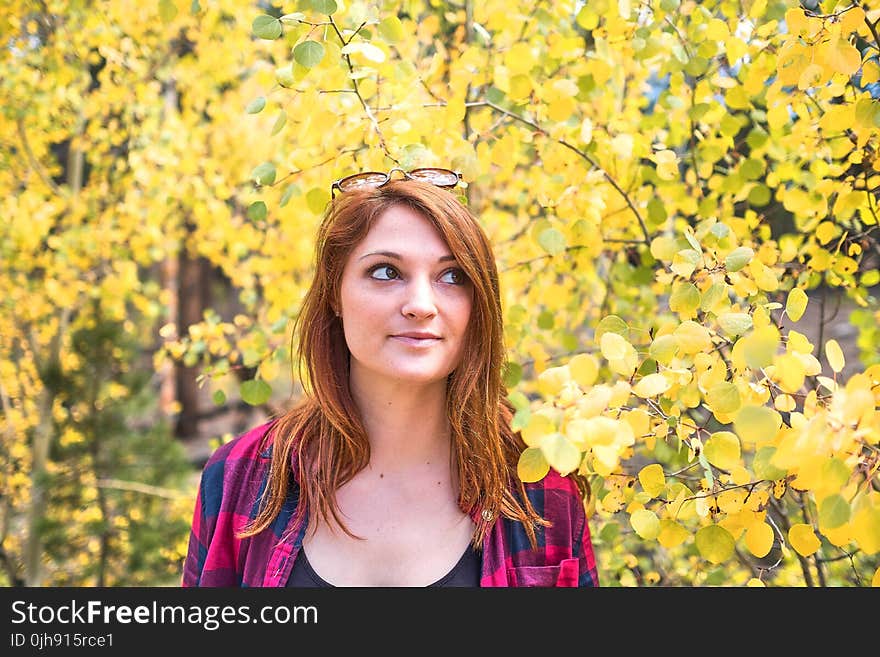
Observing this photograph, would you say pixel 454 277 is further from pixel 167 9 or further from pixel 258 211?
pixel 167 9

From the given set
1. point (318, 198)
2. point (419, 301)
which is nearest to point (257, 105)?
point (318, 198)

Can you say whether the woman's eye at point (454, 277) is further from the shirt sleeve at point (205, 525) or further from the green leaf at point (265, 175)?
the shirt sleeve at point (205, 525)

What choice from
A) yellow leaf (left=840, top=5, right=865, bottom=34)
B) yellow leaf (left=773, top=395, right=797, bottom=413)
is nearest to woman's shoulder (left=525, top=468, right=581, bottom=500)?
yellow leaf (left=773, top=395, right=797, bottom=413)

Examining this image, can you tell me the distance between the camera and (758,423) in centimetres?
88

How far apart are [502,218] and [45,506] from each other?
2876mm

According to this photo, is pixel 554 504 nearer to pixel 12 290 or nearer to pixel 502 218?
pixel 502 218

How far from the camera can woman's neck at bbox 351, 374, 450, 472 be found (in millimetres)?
1521

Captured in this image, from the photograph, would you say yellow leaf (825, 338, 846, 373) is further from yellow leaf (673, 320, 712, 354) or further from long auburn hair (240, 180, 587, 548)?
long auburn hair (240, 180, 587, 548)

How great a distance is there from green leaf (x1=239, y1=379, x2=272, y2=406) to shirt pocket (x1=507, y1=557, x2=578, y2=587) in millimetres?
722

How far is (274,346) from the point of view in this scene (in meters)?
2.13

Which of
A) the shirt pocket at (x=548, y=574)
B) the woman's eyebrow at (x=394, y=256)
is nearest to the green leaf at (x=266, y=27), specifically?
the woman's eyebrow at (x=394, y=256)

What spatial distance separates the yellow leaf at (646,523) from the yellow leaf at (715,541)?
0.06 metres
